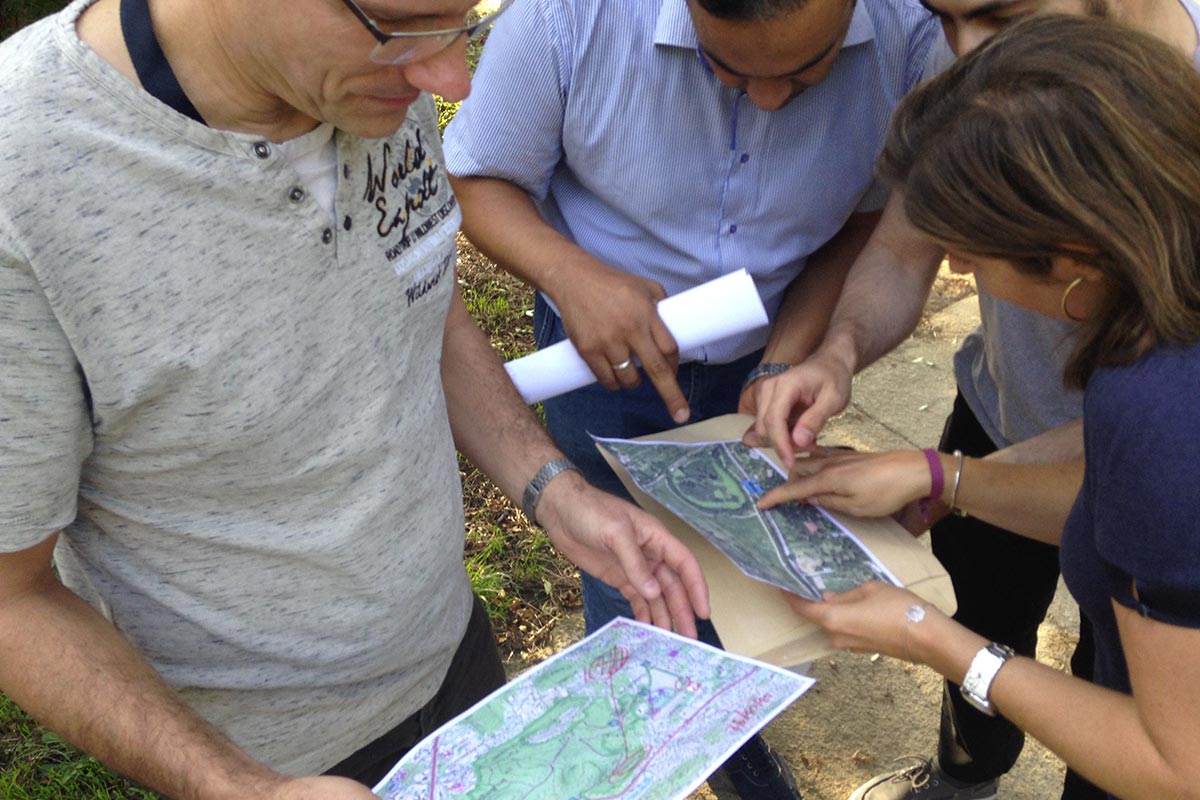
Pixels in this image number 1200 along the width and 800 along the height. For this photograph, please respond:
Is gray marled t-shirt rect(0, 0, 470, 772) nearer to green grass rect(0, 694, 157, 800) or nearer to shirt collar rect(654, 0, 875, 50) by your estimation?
shirt collar rect(654, 0, 875, 50)

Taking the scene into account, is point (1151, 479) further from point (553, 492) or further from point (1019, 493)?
point (553, 492)

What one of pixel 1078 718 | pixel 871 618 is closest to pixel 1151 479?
pixel 1078 718

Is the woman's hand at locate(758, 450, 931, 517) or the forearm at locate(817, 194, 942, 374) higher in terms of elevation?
the forearm at locate(817, 194, 942, 374)

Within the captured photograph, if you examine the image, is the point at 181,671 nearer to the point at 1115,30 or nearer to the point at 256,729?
the point at 256,729

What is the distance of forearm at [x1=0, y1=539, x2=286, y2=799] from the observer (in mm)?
1171

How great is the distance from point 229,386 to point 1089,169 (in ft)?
3.51

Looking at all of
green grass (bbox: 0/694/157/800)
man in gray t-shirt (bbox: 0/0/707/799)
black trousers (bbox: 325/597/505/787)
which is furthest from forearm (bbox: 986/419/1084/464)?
green grass (bbox: 0/694/157/800)

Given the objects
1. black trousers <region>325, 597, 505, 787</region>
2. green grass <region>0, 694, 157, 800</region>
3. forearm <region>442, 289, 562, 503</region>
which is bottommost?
green grass <region>0, 694, 157, 800</region>

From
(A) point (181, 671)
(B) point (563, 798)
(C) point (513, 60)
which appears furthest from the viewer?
(C) point (513, 60)

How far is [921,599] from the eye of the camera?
5.43 feet

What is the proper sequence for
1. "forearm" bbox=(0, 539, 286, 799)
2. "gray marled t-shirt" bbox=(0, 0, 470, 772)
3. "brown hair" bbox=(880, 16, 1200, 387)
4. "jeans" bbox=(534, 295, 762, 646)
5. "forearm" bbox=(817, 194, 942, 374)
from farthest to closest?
"jeans" bbox=(534, 295, 762, 646) → "forearm" bbox=(817, 194, 942, 374) → "brown hair" bbox=(880, 16, 1200, 387) → "forearm" bbox=(0, 539, 286, 799) → "gray marled t-shirt" bbox=(0, 0, 470, 772)

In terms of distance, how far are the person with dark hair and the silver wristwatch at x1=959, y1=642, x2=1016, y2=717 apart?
69 centimetres

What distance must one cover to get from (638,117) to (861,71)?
44 cm

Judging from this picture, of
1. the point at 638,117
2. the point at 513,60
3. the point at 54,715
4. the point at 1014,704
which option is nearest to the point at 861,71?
the point at 638,117
